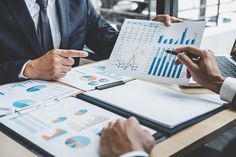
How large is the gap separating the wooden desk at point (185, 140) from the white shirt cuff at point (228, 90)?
0.08m

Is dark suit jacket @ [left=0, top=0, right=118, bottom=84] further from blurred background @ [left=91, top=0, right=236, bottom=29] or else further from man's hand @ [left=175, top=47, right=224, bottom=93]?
man's hand @ [left=175, top=47, right=224, bottom=93]

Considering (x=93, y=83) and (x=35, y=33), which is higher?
(x=35, y=33)

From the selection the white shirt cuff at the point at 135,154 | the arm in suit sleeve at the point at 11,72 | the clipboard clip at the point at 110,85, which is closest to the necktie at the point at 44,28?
the arm in suit sleeve at the point at 11,72

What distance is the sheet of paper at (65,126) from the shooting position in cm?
79

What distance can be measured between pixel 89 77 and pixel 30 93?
10.7 inches

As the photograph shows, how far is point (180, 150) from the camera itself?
2.62 ft

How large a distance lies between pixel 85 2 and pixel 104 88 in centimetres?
75

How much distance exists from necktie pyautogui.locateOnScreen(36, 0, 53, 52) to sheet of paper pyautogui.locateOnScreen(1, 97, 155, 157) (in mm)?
584

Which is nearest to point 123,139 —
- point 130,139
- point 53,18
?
point 130,139

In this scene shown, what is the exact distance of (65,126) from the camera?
2.96ft

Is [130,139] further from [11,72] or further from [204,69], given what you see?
[11,72]

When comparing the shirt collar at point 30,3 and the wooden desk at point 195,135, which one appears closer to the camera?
the wooden desk at point 195,135

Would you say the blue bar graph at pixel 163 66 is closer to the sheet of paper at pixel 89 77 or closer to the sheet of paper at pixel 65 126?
the sheet of paper at pixel 89 77

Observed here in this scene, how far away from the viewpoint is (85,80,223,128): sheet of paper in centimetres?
95
